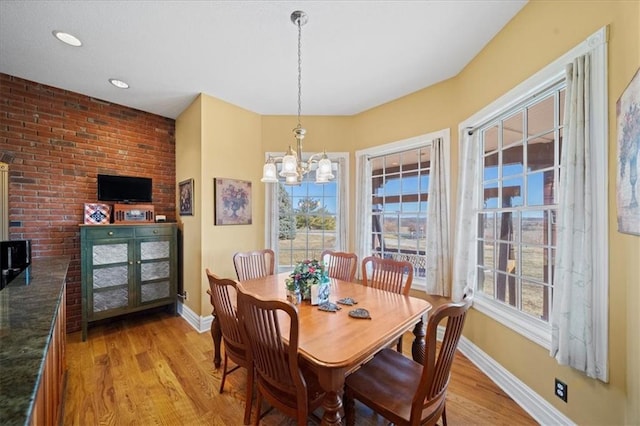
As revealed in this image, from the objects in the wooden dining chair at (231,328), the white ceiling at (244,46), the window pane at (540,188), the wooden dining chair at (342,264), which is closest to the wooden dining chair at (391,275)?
the wooden dining chair at (342,264)

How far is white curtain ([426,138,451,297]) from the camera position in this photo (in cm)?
288

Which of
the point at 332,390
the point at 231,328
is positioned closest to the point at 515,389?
the point at 332,390

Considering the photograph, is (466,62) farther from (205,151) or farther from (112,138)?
(112,138)

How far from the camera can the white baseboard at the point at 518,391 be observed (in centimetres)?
172

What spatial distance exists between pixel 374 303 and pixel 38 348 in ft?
5.81

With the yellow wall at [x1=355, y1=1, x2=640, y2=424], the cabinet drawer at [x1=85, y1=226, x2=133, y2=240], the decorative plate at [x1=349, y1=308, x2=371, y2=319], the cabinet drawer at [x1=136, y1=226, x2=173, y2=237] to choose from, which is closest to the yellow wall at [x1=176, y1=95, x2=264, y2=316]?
the cabinet drawer at [x1=136, y1=226, x2=173, y2=237]

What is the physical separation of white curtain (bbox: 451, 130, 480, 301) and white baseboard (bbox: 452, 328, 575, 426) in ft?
1.79

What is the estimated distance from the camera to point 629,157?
4.08 ft

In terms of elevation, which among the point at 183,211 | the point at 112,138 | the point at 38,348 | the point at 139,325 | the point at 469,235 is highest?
A: the point at 112,138

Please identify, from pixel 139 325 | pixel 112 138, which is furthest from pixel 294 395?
pixel 112 138

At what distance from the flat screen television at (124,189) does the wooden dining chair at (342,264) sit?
106 inches

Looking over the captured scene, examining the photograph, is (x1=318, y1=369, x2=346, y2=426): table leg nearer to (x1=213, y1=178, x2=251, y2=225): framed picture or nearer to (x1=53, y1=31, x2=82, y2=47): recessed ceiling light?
(x1=213, y1=178, x2=251, y2=225): framed picture

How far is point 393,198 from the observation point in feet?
11.5

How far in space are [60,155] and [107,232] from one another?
3.60 feet
